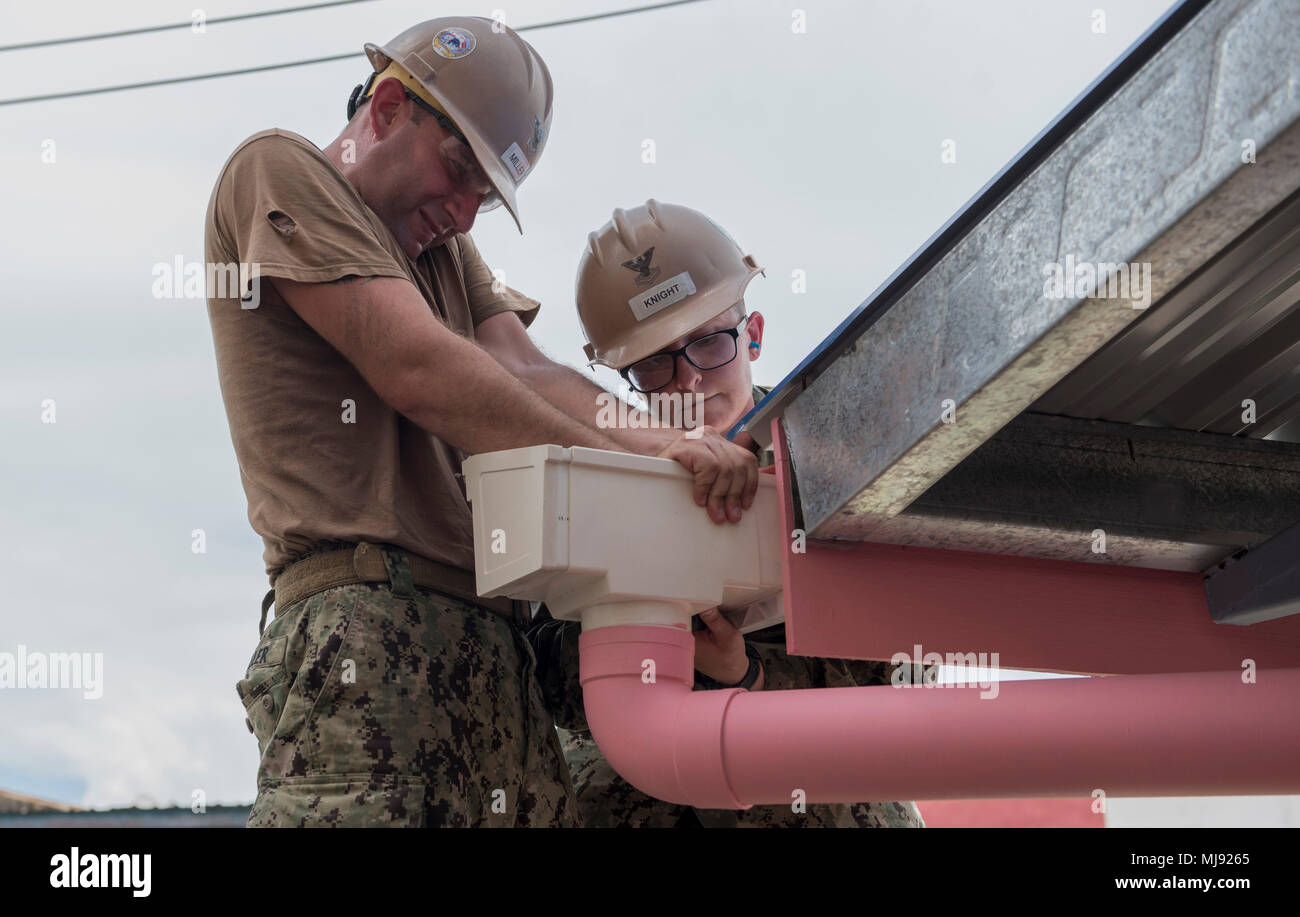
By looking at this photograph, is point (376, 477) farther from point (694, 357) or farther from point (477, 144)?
point (694, 357)

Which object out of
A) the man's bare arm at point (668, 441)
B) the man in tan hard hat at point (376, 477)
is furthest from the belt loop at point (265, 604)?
the man's bare arm at point (668, 441)

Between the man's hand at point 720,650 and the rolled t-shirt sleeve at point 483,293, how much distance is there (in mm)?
1000

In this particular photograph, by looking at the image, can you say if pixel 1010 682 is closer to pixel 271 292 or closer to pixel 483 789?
pixel 483 789

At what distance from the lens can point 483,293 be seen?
2988 mm

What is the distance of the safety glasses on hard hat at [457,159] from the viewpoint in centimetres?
262

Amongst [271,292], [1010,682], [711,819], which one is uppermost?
[271,292]

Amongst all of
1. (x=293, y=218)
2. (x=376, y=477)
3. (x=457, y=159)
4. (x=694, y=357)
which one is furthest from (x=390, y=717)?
(x=694, y=357)

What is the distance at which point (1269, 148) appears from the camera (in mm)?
1210

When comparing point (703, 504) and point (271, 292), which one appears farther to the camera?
point (271, 292)

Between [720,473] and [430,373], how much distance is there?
0.55m

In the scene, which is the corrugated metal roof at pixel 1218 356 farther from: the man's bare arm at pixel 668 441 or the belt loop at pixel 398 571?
the belt loop at pixel 398 571

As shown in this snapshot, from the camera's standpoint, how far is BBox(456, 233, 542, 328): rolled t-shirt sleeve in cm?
298
